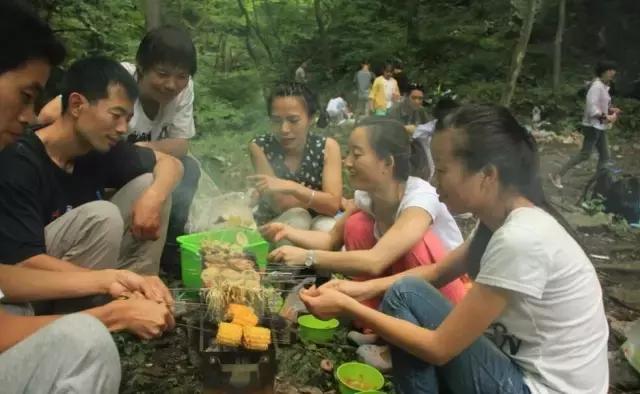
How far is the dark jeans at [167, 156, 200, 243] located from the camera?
429 centimetres

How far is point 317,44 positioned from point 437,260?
1571 centimetres

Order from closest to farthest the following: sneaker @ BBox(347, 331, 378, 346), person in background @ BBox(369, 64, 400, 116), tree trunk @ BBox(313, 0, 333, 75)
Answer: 1. sneaker @ BBox(347, 331, 378, 346)
2. person in background @ BBox(369, 64, 400, 116)
3. tree trunk @ BBox(313, 0, 333, 75)

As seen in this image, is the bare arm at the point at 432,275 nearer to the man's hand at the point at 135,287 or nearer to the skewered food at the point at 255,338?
the skewered food at the point at 255,338

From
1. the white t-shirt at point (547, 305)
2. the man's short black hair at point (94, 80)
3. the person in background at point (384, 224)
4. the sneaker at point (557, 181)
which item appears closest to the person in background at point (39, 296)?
the man's short black hair at point (94, 80)

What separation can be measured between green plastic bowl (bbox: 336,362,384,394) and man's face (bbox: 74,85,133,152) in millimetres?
1777

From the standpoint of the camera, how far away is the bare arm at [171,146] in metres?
4.26

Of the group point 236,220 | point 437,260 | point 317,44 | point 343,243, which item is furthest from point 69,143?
point 317,44

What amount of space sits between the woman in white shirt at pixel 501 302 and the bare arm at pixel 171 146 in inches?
87.3

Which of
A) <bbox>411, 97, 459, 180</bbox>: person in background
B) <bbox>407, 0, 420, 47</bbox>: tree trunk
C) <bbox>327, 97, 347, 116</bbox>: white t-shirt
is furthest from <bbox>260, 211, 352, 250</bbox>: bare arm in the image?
<bbox>407, 0, 420, 47</bbox>: tree trunk

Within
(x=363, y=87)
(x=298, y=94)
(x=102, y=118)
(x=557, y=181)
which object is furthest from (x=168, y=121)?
(x=363, y=87)

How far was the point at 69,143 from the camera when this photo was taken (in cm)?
315

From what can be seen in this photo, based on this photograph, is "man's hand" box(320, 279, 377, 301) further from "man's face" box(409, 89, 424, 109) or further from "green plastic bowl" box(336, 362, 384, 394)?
"man's face" box(409, 89, 424, 109)

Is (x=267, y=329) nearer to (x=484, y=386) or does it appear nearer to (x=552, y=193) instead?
(x=484, y=386)

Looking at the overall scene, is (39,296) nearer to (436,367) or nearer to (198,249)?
(198,249)
